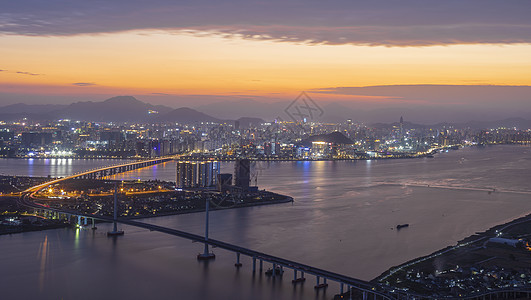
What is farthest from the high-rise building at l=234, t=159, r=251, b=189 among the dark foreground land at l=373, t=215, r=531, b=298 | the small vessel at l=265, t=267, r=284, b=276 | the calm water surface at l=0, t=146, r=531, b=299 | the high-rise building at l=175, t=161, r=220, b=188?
the small vessel at l=265, t=267, r=284, b=276

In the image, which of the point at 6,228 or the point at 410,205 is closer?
the point at 6,228

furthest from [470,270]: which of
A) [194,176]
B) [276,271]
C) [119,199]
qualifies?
[194,176]

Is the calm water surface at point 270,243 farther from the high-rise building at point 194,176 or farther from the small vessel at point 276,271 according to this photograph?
the high-rise building at point 194,176

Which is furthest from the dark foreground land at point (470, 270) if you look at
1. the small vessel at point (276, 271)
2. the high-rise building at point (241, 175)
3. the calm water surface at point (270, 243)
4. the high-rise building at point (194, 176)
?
the high-rise building at point (194, 176)

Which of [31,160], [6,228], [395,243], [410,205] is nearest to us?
[395,243]

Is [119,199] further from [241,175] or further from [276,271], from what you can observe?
[276,271]

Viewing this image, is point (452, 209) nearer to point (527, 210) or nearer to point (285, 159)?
point (527, 210)

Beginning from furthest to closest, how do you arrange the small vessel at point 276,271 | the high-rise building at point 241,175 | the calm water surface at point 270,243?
the high-rise building at point 241,175
the small vessel at point 276,271
the calm water surface at point 270,243

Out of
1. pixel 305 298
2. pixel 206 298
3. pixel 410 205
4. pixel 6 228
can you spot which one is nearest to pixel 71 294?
pixel 206 298
